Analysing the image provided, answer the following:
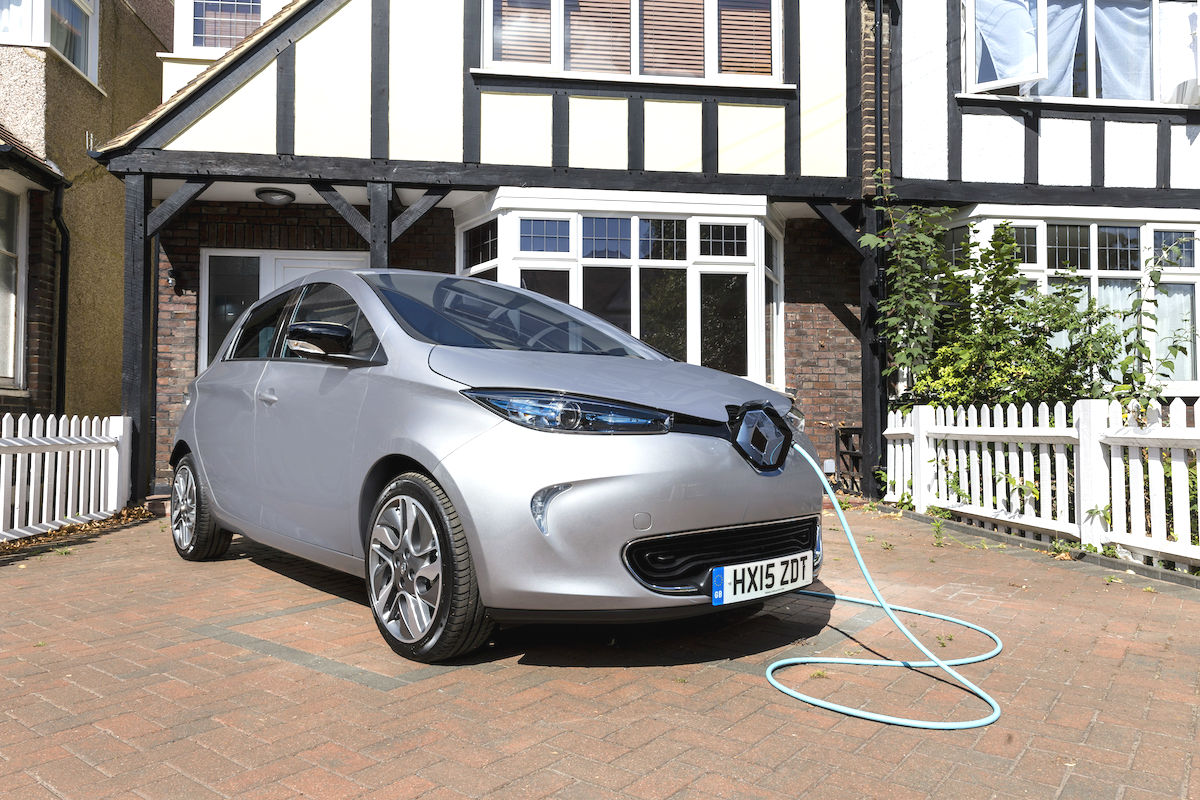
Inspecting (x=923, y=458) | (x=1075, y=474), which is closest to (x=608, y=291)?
(x=923, y=458)

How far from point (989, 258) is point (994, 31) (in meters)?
→ 3.06

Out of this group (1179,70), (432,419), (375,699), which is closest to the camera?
(375,699)

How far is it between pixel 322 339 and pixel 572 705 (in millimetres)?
1940

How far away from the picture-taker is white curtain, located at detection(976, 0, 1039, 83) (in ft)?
33.7

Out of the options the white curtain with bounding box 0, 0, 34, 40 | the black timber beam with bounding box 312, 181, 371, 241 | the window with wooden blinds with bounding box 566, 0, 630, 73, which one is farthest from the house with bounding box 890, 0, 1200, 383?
the white curtain with bounding box 0, 0, 34, 40

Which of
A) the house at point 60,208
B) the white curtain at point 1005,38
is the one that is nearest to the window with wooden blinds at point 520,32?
the white curtain at point 1005,38

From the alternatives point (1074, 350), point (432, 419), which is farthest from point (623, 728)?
point (1074, 350)

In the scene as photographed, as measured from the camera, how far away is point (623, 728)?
8.99 feet

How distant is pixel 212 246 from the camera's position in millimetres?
10961

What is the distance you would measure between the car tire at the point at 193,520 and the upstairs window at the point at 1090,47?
936cm

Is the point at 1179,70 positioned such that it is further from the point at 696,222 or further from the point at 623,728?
the point at 623,728

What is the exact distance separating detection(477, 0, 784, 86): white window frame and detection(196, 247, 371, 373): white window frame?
299cm

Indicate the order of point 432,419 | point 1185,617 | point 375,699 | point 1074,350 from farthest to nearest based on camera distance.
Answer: point 1074,350 < point 1185,617 < point 432,419 < point 375,699

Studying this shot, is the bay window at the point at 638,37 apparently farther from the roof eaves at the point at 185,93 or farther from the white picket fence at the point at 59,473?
the white picket fence at the point at 59,473
